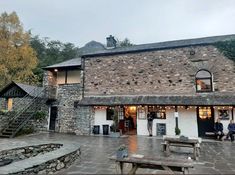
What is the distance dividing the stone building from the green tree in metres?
9.28

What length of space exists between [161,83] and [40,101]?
9.55 metres

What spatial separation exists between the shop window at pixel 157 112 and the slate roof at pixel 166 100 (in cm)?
78

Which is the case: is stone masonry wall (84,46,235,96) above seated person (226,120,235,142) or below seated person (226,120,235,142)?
above

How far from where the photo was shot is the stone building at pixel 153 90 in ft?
41.9

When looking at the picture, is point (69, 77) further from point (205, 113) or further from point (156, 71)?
point (205, 113)

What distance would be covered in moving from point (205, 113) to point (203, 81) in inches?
83.4

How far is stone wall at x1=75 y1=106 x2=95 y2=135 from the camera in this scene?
1476cm

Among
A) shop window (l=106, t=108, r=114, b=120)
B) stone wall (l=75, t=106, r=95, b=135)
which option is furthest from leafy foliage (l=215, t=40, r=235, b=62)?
stone wall (l=75, t=106, r=95, b=135)

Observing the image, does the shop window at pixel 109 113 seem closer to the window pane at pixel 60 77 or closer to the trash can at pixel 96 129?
the trash can at pixel 96 129

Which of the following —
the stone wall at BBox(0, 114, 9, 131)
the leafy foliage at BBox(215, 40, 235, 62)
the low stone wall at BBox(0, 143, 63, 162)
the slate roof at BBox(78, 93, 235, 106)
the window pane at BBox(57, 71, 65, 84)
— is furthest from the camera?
the window pane at BBox(57, 71, 65, 84)

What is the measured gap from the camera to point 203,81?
13.1 m

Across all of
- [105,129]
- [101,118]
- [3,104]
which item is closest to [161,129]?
[105,129]

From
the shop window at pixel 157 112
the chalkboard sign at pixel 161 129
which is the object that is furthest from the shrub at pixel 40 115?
the chalkboard sign at pixel 161 129

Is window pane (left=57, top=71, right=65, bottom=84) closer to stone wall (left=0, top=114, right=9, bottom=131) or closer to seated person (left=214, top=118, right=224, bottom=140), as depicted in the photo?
stone wall (left=0, top=114, right=9, bottom=131)
